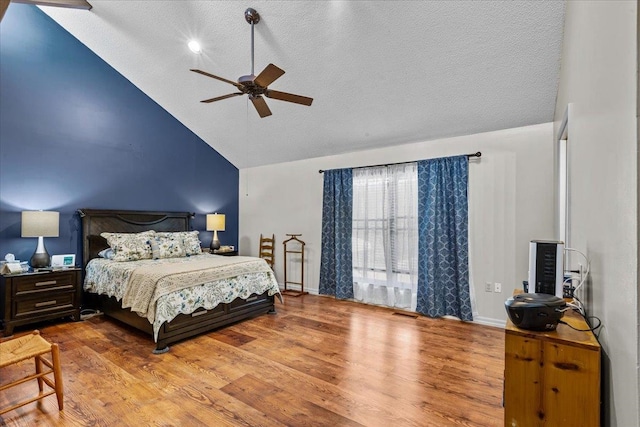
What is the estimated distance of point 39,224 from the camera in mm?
3352

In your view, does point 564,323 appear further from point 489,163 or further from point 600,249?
point 489,163

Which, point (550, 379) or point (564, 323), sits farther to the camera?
point (564, 323)

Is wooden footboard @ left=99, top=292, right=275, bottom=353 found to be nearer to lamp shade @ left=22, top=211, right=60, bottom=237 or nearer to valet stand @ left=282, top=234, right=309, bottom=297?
lamp shade @ left=22, top=211, right=60, bottom=237

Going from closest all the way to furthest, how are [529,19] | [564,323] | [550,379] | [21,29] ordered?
[550,379] → [564,323] → [529,19] → [21,29]

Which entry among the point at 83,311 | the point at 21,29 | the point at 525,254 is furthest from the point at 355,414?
the point at 21,29

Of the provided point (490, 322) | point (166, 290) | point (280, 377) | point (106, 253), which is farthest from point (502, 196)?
point (106, 253)

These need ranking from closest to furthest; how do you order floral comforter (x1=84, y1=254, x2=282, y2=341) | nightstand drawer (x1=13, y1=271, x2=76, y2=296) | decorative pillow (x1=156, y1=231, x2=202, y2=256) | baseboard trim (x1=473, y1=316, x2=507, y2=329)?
floral comforter (x1=84, y1=254, x2=282, y2=341) < nightstand drawer (x1=13, y1=271, x2=76, y2=296) < baseboard trim (x1=473, y1=316, x2=507, y2=329) < decorative pillow (x1=156, y1=231, x2=202, y2=256)

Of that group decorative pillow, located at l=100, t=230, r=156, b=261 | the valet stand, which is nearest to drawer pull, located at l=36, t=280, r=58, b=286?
decorative pillow, located at l=100, t=230, r=156, b=261

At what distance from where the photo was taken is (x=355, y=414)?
6.41 feet

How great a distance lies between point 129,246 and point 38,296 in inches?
39.6

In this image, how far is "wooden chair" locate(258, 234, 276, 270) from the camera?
5621 millimetres

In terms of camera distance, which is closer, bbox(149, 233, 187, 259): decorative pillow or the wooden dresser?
the wooden dresser

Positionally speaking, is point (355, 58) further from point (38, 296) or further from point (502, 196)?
point (38, 296)

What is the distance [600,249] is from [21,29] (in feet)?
18.9
